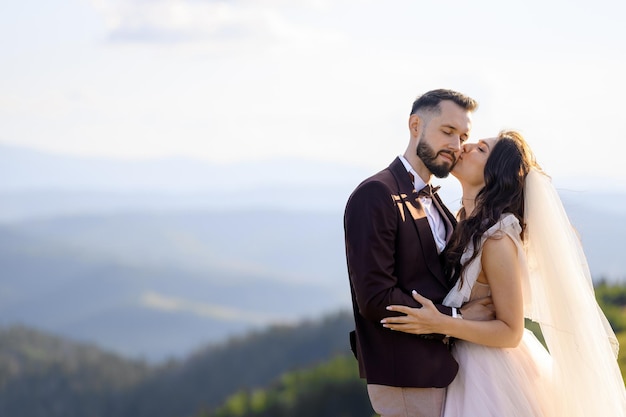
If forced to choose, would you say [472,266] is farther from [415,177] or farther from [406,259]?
[415,177]

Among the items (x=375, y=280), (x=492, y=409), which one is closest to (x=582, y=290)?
(x=492, y=409)

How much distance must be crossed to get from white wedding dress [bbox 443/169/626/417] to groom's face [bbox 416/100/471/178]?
440 mm

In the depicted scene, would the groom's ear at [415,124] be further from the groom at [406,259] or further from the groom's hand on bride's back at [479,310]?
the groom's hand on bride's back at [479,310]


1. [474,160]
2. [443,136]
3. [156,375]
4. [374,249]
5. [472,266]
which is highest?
[443,136]

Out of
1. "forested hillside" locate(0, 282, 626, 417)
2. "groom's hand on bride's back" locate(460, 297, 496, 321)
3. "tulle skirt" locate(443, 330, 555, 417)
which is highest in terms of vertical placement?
"groom's hand on bride's back" locate(460, 297, 496, 321)

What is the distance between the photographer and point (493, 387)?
548 centimetres

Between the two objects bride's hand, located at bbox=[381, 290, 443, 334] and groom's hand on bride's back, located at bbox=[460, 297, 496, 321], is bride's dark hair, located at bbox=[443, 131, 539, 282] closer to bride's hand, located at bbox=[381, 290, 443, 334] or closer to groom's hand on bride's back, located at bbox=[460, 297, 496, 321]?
groom's hand on bride's back, located at bbox=[460, 297, 496, 321]

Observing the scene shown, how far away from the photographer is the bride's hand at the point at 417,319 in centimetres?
525

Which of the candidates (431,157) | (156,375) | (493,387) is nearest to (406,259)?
(431,157)

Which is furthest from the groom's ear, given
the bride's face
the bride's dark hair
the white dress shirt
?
the bride's dark hair

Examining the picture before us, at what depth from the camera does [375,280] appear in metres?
5.25

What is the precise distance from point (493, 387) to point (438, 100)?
61.4 inches

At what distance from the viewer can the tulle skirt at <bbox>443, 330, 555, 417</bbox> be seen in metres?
5.47

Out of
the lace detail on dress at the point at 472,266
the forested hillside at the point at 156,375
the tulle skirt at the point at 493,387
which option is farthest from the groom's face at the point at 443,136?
the forested hillside at the point at 156,375
